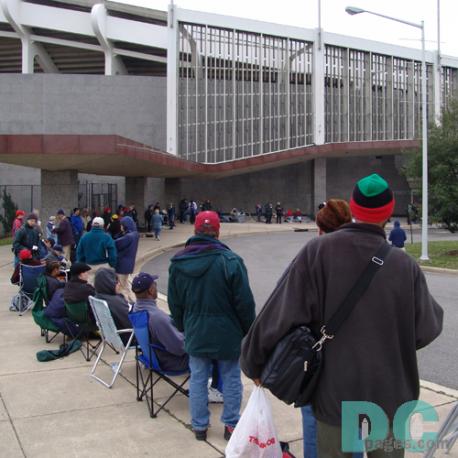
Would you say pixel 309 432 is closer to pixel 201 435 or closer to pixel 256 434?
pixel 256 434

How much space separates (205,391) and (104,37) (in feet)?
124

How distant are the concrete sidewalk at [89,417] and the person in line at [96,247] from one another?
12.2 feet

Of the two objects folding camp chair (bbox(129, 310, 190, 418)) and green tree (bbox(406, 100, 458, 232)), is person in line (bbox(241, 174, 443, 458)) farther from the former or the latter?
green tree (bbox(406, 100, 458, 232))

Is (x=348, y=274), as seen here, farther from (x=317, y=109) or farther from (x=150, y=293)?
(x=317, y=109)

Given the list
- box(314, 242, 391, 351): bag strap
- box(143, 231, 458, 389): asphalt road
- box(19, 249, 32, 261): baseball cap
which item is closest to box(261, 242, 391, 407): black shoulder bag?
box(314, 242, 391, 351): bag strap

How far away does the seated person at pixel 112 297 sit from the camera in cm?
669

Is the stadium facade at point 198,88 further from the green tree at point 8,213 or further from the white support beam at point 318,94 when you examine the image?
the green tree at point 8,213

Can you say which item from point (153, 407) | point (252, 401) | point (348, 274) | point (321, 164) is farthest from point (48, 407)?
point (321, 164)

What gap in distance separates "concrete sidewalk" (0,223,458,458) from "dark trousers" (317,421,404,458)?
166 centimetres

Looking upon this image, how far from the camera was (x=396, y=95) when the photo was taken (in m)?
46.0

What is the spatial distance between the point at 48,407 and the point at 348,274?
3.75 meters

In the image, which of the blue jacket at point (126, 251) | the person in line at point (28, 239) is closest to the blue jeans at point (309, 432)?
the blue jacket at point (126, 251)

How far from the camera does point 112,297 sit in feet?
22.7

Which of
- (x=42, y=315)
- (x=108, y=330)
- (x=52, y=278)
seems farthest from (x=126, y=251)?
(x=108, y=330)
